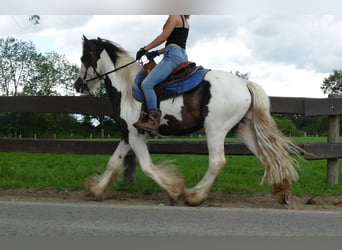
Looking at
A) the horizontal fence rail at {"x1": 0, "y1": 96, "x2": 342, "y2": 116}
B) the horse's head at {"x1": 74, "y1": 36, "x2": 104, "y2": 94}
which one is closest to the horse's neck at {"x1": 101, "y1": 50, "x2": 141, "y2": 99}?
the horse's head at {"x1": 74, "y1": 36, "x2": 104, "y2": 94}

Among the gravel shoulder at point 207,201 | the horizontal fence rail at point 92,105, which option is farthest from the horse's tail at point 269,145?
the horizontal fence rail at point 92,105

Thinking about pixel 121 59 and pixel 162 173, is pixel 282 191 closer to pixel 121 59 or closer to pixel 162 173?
pixel 162 173

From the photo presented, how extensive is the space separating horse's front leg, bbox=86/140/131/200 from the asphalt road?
37.1 inches

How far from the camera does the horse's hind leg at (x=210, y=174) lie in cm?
684

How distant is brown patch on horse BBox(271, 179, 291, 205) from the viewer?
6.90 m

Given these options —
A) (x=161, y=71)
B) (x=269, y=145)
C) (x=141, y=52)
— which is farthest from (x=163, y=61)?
(x=269, y=145)

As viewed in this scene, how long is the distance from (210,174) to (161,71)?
1.56 meters

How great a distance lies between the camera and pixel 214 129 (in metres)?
6.99

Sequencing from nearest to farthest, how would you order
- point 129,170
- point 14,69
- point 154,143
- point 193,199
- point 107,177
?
point 193,199 → point 107,177 → point 154,143 → point 129,170 → point 14,69

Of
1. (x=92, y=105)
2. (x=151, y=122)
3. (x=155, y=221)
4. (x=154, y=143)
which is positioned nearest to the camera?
(x=155, y=221)

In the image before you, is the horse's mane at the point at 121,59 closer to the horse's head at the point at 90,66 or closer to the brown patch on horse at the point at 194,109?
the horse's head at the point at 90,66

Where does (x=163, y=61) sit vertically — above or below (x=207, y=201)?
above

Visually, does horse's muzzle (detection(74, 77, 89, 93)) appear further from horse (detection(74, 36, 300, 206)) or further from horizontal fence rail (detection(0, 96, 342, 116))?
horse (detection(74, 36, 300, 206))

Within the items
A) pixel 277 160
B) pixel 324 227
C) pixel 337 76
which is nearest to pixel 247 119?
pixel 277 160
